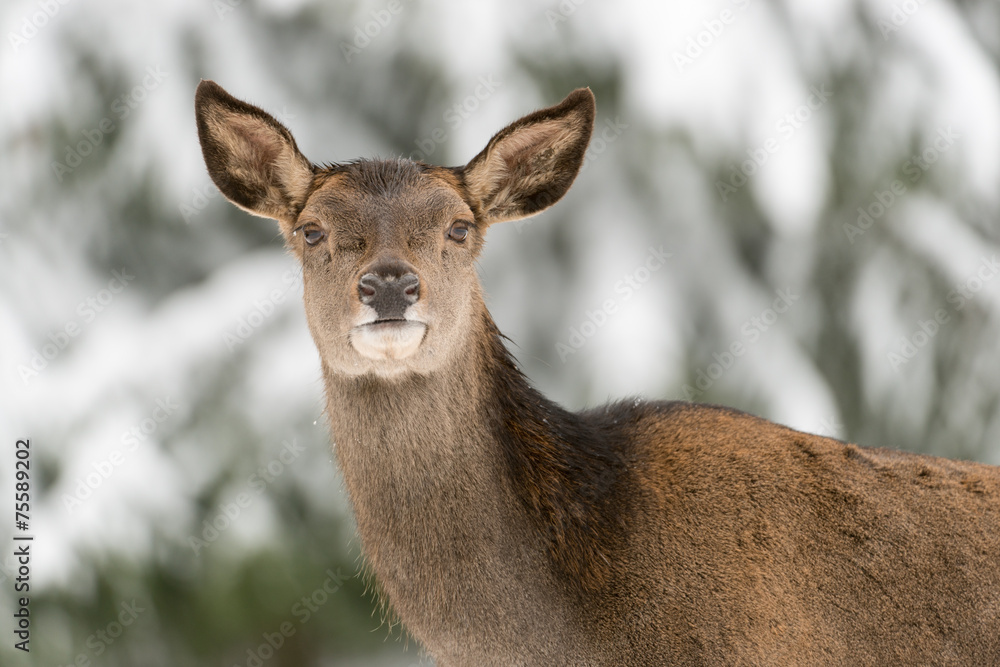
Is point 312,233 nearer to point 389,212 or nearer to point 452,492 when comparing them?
point 389,212

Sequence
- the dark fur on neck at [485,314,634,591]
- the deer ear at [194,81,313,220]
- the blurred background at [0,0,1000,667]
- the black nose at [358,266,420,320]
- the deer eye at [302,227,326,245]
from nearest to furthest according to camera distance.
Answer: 1. the black nose at [358,266,420,320]
2. the dark fur on neck at [485,314,634,591]
3. the deer eye at [302,227,326,245]
4. the deer ear at [194,81,313,220]
5. the blurred background at [0,0,1000,667]

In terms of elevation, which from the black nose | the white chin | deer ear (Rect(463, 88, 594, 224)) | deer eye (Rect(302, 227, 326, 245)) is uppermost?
deer ear (Rect(463, 88, 594, 224))

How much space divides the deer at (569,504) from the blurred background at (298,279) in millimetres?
3262

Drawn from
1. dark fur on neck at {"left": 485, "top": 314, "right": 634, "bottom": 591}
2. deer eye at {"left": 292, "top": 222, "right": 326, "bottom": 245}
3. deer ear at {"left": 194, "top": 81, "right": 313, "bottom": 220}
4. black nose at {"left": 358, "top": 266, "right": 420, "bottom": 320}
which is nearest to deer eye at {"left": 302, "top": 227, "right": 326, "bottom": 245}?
deer eye at {"left": 292, "top": 222, "right": 326, "bottom": 245}

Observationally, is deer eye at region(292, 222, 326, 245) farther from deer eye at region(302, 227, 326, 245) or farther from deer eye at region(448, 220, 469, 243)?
deer eye at region(448, 220, 469, 243)

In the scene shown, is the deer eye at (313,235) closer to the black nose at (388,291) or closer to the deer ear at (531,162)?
the black nose at (388,291)

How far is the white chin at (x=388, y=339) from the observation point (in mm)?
4824

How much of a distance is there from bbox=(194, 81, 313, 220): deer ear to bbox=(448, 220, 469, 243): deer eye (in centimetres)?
97

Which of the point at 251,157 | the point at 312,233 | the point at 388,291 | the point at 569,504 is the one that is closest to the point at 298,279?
the point at 251,157

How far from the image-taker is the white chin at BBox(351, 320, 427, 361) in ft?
15.8

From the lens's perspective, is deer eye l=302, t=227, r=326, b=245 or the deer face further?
deer eye l=302, t=227, r=326, b=245

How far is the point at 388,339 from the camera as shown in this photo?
4824mm

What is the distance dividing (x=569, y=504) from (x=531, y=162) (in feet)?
6.80

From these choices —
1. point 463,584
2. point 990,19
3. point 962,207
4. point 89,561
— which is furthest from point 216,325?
point 990,19
